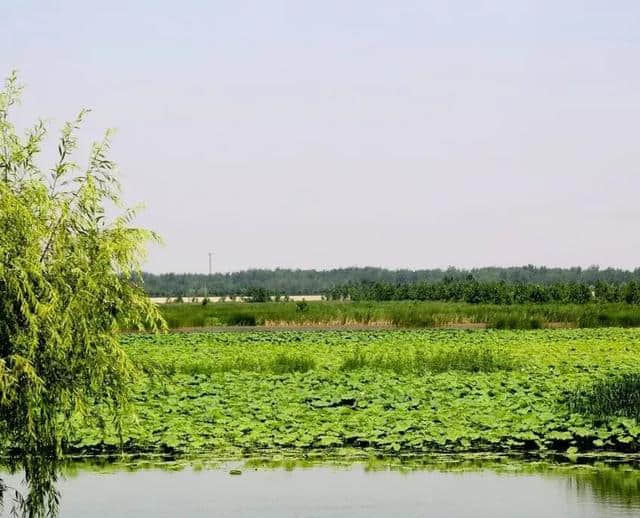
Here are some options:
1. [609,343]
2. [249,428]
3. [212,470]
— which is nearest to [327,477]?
[212,470]

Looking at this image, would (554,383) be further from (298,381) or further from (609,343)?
(609,343)

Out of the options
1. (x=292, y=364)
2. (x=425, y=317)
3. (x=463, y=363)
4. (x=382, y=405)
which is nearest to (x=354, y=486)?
(x=382, y=405)

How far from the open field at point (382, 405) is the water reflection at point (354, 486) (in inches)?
36.6

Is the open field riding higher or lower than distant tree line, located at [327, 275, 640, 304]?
lower

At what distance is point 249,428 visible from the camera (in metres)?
19.7

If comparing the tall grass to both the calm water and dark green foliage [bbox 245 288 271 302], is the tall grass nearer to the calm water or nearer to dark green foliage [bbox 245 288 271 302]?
the calm water

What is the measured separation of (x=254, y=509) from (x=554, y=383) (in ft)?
36.7

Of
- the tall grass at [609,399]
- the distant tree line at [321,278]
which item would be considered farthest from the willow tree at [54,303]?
the distant tree line at [321,278]

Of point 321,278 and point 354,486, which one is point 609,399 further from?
point 321,278

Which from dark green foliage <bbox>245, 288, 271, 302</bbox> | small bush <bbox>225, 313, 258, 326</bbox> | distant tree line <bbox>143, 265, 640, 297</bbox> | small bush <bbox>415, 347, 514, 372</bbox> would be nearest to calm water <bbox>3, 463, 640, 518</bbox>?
small bush <bbox>415, 347, 514, 372</bbox>

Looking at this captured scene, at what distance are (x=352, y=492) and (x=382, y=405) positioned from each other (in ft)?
18.8

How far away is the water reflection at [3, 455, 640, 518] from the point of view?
14656 millimetres

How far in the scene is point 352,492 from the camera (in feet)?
51.3

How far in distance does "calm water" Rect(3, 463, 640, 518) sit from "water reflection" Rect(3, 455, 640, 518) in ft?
0.05
